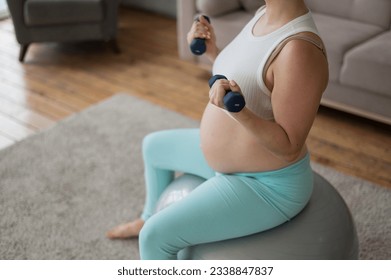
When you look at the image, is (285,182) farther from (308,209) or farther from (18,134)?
(18,134)

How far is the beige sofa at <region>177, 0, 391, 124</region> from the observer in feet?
7.65

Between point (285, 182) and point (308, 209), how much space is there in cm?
15

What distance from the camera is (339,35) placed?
2496 millimetres

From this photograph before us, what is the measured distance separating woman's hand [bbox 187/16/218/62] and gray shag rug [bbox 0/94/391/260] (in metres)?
0.80

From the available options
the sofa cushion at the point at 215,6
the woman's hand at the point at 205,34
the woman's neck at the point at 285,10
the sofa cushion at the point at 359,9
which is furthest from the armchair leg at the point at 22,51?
the woman's neck at the point at 285,10

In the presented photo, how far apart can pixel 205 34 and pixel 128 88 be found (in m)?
1.69

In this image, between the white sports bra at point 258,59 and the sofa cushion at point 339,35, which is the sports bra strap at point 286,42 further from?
the sofa cushion at point 339,35

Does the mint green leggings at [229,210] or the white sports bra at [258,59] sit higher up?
the white sports bra at [258,59]

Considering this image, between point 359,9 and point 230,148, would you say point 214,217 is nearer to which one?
point 230,148

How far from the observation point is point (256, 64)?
1.13m

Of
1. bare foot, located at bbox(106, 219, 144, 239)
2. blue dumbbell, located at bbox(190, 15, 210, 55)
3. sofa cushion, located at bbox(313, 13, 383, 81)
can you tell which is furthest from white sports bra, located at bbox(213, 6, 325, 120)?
sofa cushion, located at bbox(313, 13, 383, 81)

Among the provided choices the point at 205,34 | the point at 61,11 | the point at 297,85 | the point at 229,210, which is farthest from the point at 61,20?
the point at 297,85

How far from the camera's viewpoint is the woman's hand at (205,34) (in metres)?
1.31
